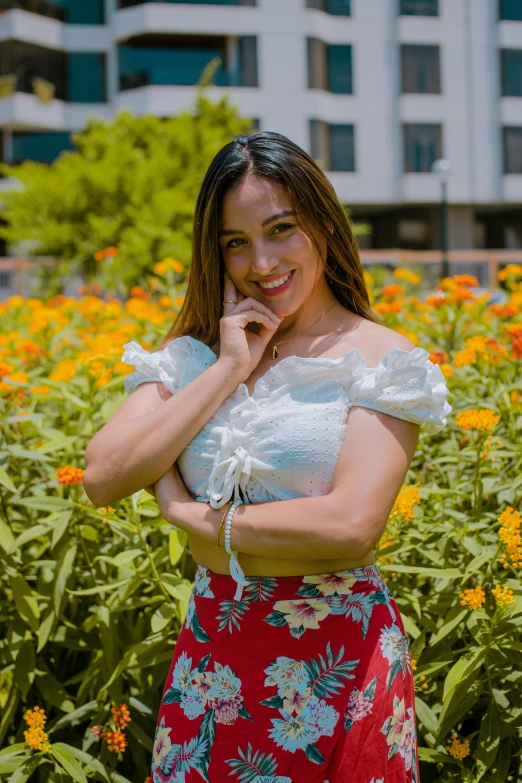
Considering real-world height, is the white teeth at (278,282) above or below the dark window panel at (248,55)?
below

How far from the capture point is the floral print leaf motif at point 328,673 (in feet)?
5.41

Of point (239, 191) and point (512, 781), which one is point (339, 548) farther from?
point (512, 781)

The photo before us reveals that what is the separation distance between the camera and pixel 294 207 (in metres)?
1.84

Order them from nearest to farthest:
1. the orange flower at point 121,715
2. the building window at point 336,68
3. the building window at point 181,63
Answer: the orange flower at point 121,715
the building window at point 181,63
the building window at point 336,68

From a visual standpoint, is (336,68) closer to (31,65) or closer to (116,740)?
(31,65)

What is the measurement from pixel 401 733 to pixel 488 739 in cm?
53

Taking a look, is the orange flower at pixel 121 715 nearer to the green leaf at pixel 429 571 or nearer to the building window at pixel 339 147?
the green leaf at pixel 429 571

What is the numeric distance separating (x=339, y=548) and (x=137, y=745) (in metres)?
1.09

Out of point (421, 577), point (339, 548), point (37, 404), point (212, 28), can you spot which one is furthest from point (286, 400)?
point (212, 28)

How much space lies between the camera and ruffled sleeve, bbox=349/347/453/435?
1658 mm

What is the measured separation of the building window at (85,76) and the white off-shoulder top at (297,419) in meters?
26.7

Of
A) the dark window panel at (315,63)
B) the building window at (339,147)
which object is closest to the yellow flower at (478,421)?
the building window at (339,147)

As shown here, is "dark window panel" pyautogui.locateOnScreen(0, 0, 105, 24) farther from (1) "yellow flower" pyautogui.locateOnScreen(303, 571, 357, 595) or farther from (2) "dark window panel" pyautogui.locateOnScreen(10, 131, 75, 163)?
(1) "yellow flower" pyautogui.locateOnScreen(303, 571, 357, 595)

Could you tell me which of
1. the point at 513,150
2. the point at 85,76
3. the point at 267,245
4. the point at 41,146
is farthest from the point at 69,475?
the point at 513,150
